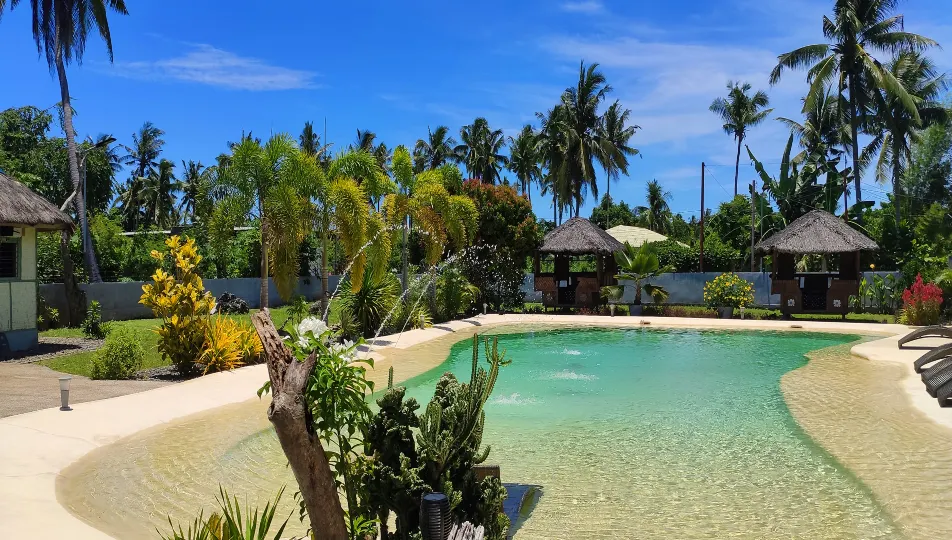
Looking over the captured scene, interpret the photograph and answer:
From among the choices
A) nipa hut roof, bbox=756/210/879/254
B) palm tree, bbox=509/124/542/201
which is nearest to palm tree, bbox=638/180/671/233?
palm tree, bbox=509/124/542/201

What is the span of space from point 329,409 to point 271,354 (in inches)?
26.2

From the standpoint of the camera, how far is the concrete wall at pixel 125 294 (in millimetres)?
19188

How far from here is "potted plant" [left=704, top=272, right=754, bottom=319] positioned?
2331 centimetres

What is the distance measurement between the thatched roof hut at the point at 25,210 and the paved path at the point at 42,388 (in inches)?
128

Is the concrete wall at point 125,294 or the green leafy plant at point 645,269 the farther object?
the green leafy plant at point 645,269

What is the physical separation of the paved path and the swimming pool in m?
1.82

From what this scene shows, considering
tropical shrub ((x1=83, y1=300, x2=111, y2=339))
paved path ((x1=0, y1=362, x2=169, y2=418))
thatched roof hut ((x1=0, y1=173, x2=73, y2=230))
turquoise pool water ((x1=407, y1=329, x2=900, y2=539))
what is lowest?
turquoise pool water ((x1=407, y1=329, x2=900, y2=539))

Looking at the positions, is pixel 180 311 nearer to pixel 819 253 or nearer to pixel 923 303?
pixel 923 303

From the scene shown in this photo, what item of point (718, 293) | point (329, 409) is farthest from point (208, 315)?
point (718, 293)

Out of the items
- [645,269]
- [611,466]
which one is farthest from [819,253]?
[611,466]

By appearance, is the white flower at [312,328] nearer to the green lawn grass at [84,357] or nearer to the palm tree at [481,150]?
the green lawn grass at [84,357]

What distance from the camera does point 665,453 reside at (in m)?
7.94

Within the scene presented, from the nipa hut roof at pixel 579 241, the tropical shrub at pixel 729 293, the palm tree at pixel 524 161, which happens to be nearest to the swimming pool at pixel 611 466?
the tropical shrub at pixel 729 293

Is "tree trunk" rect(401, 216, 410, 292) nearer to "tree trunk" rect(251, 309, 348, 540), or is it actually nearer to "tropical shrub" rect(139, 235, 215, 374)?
"tropical shrub" rect(139, 235, 215, 374)
